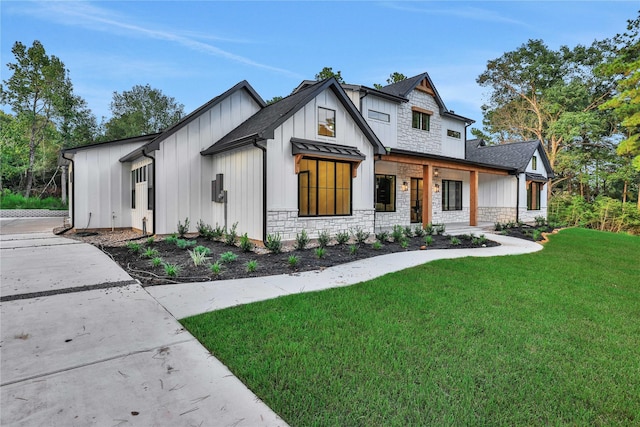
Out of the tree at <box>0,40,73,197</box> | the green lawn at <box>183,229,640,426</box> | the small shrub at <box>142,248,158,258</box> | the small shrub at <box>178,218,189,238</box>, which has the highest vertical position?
the tree at <box>0,40,73,197</box>

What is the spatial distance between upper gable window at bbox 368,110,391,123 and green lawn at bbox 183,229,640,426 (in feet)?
31.8

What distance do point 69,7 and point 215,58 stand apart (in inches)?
354

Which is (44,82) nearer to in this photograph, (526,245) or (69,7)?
(69,7)

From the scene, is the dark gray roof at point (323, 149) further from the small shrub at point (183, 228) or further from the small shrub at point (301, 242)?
the small shrub at point (183, 228)

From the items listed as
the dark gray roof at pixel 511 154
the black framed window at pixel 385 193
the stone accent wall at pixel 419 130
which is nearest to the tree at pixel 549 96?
the dark gray roof at pixel 511 154

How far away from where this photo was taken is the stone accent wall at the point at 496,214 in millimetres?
16922

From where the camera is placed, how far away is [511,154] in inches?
723

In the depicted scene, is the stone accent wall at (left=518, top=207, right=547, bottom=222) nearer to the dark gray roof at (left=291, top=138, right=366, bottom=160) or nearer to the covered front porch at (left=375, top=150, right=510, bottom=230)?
the covered front porch at (left=375, top=150, right=510, bottom=230)

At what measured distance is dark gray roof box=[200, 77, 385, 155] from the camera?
8227mm

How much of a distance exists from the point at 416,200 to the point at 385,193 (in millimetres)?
2179

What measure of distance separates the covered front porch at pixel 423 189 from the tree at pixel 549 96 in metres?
13.8

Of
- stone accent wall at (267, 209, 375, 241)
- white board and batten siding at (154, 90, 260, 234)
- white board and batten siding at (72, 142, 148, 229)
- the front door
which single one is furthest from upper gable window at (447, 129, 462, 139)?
white board and batten siding at (72, 142, 148, 229)

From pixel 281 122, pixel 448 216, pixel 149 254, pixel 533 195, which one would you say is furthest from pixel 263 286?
pixel 533 195

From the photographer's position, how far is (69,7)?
10.5m
